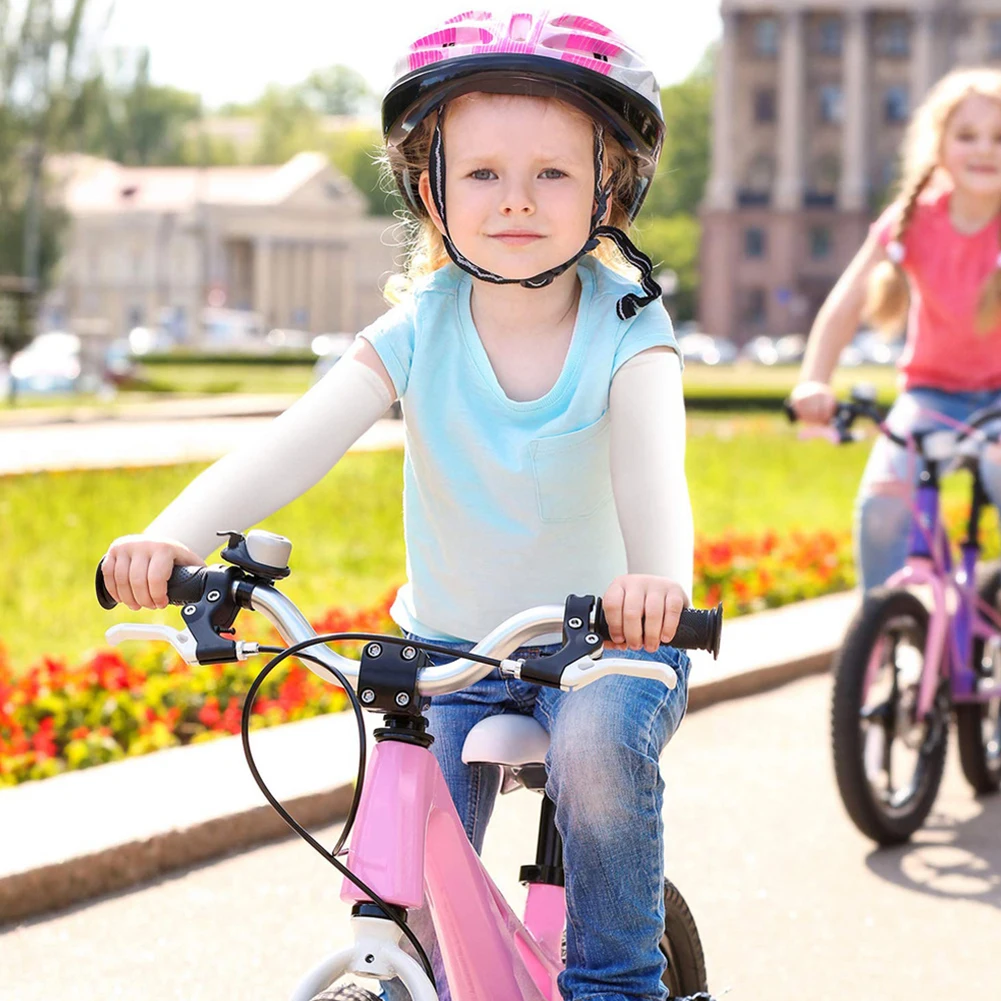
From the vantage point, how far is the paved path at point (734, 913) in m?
3.68

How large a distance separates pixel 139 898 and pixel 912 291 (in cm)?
263

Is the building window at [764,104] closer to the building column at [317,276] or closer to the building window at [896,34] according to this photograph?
the building window at [896,34]

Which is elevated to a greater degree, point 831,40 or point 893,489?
point 831,40

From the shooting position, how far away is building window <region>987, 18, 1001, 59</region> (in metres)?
84.1

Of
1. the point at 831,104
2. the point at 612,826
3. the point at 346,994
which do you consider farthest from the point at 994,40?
the point at 346,994

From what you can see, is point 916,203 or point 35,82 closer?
point 916,203

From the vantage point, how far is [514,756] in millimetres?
2438

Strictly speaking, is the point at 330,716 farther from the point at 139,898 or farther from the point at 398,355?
the point at 398,355

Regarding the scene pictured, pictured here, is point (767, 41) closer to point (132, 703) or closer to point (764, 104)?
point (764, 104)

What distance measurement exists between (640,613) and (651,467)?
435mm

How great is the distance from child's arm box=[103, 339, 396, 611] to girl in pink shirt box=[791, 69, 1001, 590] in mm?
2465

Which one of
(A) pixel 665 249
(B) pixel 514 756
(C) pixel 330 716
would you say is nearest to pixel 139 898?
(C) pixel 330 716

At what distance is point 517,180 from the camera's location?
2520 millimetres

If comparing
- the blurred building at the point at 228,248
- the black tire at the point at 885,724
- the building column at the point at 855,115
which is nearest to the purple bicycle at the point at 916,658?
the black tire at the point at 885,724
